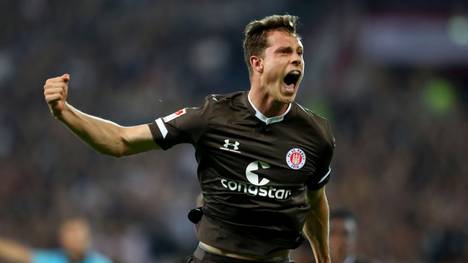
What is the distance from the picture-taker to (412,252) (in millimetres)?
13203

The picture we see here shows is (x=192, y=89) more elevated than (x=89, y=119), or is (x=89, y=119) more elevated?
(x=89, y=119)

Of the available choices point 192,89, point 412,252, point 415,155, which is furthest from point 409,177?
point 192,89

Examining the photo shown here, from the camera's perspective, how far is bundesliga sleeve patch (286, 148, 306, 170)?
17.2 ft

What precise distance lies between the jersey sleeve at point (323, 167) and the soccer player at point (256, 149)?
0.02m

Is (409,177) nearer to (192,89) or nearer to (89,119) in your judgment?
(192,89)


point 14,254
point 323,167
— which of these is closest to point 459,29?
point 14,254

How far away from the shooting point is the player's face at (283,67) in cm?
515

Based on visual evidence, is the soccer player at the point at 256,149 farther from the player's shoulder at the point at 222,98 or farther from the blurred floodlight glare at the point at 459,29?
the blurred floodlight glare at the point at 459,29

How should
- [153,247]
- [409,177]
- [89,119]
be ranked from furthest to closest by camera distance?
[409,177], [153,247], [89,119]

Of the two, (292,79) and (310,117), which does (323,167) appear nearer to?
(310,117)

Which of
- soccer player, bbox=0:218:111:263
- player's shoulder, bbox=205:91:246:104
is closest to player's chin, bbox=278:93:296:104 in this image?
player's shoulder, bbox=205:91:246:104

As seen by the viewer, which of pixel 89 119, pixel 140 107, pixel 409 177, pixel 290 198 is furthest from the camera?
pixel 140 107

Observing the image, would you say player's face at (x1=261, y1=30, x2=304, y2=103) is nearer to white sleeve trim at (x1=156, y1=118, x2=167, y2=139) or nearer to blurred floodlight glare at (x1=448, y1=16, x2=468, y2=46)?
white sleeve trim at (x1=156, y1=118, x2=167, y2=139)

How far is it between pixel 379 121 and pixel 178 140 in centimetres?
1117
